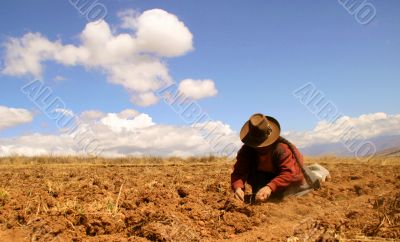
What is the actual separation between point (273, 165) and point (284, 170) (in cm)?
21

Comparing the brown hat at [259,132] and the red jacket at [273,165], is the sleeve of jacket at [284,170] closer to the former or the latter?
the red jacket at [273,165]

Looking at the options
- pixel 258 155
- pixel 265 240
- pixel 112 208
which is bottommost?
pixel 265 240

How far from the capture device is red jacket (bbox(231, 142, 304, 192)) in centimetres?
617

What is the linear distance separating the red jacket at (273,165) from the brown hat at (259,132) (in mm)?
148

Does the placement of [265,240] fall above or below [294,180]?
below

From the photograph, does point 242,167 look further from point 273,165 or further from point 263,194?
point 263,194

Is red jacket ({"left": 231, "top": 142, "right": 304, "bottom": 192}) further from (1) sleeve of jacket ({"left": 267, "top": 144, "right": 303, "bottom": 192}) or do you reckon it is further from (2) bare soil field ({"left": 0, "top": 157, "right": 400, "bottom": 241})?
(2) bare soil field ({"left": 0, "top": 157, "right": 400, "bottom": 241})

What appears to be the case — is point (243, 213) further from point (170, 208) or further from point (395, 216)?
point (395, 216)

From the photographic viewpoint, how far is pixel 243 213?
546 cm

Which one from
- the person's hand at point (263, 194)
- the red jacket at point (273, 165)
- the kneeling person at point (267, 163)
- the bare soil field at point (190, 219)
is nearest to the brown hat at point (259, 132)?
the kneeling person at point (267, 163)

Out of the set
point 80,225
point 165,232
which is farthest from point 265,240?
point 80,225

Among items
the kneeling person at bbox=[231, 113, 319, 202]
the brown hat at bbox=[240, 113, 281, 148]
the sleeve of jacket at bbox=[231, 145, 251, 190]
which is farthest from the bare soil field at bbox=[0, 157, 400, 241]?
the brown hat at bbox=[240, 113, 281, 148]

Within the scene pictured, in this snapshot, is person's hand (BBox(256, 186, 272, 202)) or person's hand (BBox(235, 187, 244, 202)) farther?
person's hand (BBox(235, 187, 244, 202))

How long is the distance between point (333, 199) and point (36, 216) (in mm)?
4072
